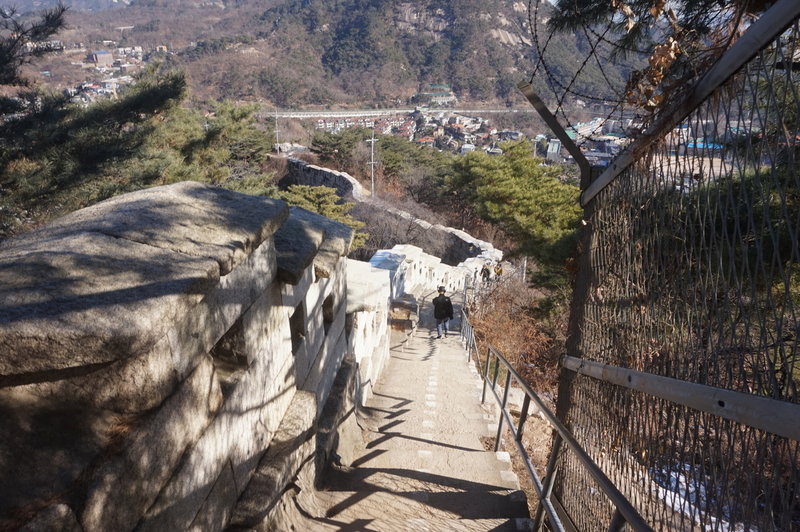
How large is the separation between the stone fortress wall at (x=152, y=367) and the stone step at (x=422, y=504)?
1.50 ft

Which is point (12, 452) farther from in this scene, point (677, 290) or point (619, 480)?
point (619, 480)

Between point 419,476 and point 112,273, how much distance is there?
9.43ft

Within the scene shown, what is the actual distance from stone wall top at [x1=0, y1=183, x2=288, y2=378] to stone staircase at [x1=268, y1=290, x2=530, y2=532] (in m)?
1.48

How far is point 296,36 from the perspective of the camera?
107m

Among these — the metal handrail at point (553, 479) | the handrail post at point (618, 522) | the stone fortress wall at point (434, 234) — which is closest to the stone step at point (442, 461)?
the metal handrail at point (553, 479)

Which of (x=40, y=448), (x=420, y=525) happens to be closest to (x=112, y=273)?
(x=40, y=448)

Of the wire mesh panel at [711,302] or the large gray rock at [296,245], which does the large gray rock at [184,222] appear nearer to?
the large gray rock at [296,245]

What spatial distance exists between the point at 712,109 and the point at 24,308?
78.6 inches

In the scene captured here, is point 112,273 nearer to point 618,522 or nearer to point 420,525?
point 618,522

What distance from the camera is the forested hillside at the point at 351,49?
8471 cm

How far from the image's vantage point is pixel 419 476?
3689mm

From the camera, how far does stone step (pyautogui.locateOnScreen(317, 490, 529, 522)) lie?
2.97 metres

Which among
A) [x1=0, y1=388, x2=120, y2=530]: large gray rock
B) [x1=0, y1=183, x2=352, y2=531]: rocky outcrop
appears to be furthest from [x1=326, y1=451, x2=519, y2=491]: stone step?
[x1=0, y1=388, x2=120, y2=530]: large gray rock

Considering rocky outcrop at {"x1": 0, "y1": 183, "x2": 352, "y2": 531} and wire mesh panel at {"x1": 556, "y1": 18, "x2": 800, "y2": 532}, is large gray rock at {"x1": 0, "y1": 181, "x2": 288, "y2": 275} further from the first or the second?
wire mesh panel at {"x1": 556, "y1": 18, "x2": 800, "y2": 532}
